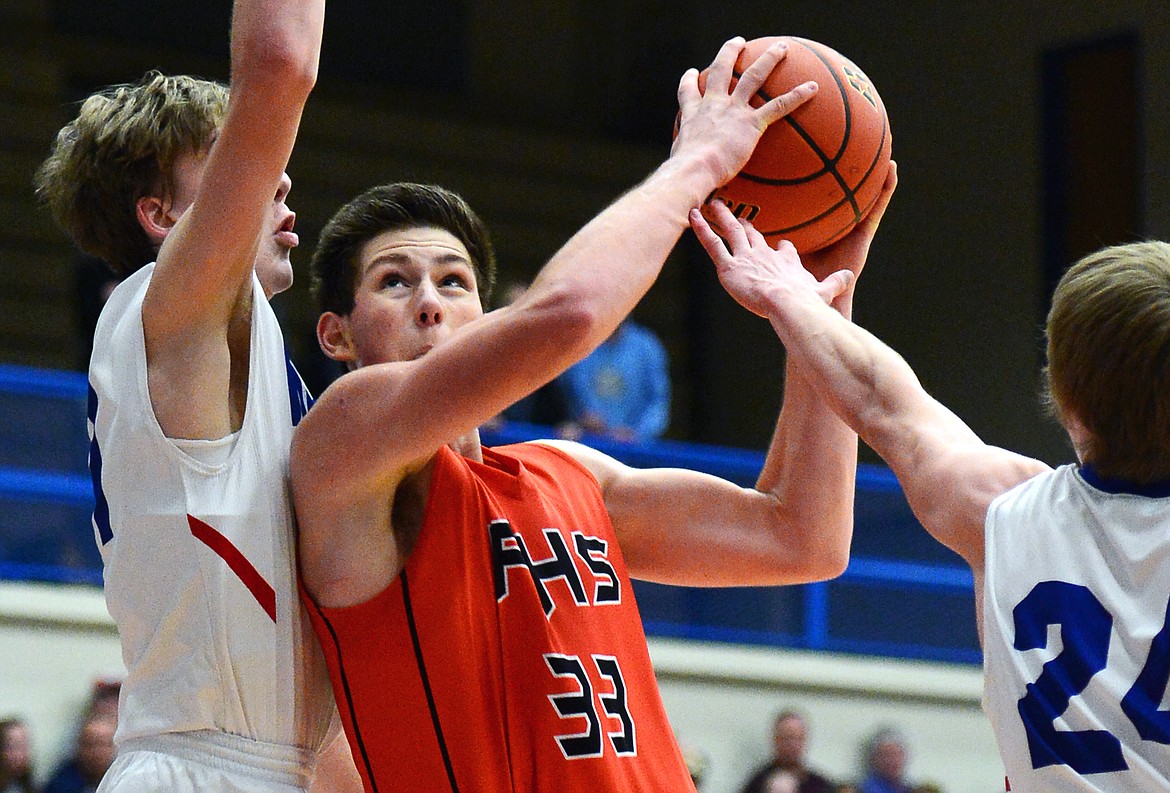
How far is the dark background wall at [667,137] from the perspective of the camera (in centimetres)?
1252

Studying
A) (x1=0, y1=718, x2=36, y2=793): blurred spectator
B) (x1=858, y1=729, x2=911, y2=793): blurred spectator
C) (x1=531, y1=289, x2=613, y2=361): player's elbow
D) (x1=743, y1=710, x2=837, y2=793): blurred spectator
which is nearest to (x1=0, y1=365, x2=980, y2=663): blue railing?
(x1=858, y1=729, x2=911, y2=793): blurred spectator

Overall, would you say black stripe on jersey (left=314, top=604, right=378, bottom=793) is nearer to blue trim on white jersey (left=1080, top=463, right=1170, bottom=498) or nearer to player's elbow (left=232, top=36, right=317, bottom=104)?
player's elbow (left=232, top=36, right=317, bottom=104)

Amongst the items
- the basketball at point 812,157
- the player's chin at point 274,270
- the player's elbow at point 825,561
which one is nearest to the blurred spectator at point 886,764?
the player's elbow at point 825,561

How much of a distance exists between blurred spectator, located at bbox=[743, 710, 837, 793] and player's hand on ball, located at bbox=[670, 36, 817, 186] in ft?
19.7

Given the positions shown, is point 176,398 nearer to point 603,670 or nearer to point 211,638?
point 211,638

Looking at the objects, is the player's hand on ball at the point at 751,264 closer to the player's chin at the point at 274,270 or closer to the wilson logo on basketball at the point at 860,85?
the wilson logo on basketball at the point at 860,85

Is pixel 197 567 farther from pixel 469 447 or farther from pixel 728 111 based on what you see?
pixel 728 111

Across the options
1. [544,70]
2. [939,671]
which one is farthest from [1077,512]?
[544,70]

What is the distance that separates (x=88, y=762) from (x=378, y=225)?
14.7 ft

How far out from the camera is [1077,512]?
8.14 feet

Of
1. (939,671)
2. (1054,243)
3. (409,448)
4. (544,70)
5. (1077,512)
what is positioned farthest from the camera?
(544,70)

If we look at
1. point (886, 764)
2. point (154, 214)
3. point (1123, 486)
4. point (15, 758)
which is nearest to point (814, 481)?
point (1123, 486)

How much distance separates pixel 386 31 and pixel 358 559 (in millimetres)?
11958

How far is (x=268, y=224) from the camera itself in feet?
10.0
